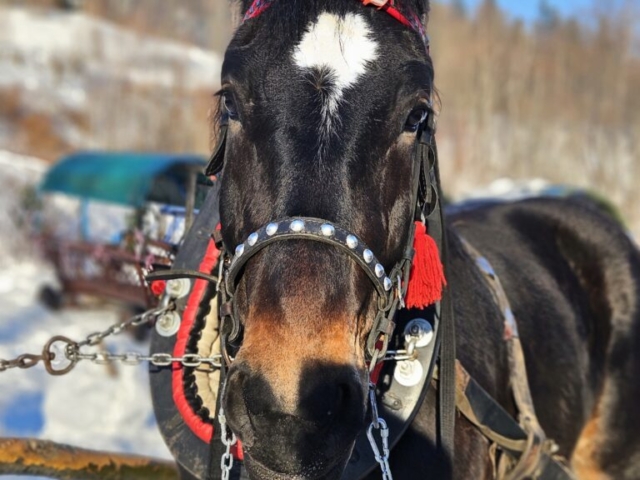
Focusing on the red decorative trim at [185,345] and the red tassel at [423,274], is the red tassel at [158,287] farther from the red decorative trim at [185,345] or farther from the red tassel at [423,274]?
the red tassel at [423,274]

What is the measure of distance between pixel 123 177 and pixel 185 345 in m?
8.11

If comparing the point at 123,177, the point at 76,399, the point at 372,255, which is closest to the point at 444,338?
the point at 372,255

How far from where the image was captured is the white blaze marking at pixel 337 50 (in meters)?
1.70

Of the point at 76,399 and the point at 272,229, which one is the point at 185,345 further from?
the point at 76,399

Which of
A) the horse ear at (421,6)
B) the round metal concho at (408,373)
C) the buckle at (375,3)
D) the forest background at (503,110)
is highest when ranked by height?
the forest background at (503,110)

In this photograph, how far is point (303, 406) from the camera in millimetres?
1426

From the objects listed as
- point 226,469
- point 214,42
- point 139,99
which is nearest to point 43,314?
point 226,469

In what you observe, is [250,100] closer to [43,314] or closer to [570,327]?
[570,327]

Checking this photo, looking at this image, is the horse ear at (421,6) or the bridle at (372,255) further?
the horse ear at (421,6)

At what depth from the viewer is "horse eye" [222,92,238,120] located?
1827mm

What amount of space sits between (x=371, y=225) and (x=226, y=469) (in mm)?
677

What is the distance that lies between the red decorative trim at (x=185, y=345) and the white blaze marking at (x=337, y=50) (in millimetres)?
732

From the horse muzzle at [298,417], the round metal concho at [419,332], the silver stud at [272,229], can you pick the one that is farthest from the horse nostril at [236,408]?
the round metal concho at [419,332]

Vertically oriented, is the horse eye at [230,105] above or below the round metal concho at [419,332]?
above
